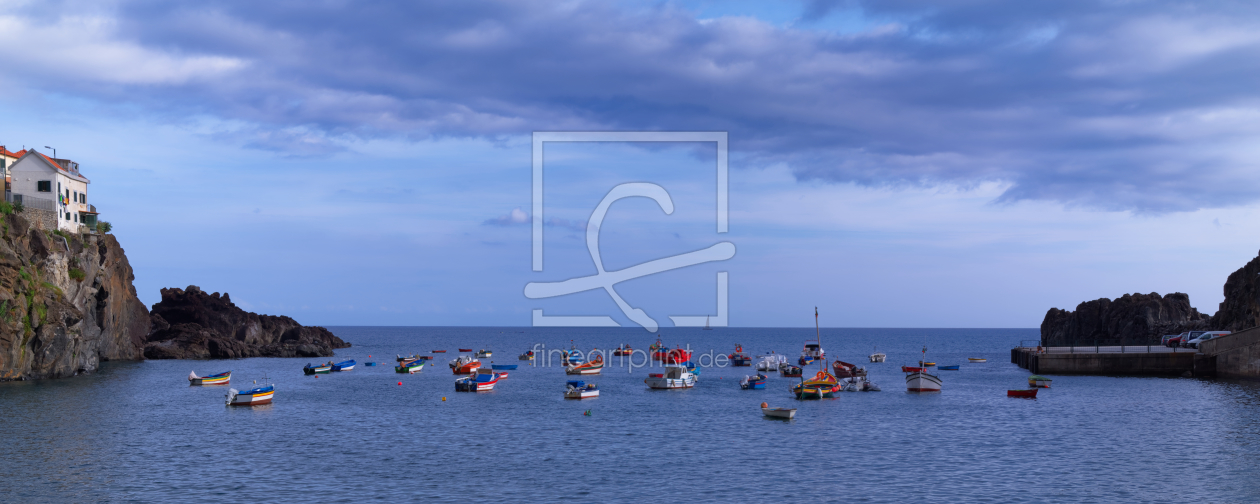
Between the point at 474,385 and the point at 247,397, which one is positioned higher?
the point at 247,397

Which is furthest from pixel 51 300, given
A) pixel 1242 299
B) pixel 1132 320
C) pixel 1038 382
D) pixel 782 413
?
pixel 1132 320

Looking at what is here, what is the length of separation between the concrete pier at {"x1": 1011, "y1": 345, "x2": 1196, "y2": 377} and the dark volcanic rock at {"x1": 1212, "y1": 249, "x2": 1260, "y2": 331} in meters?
8.22

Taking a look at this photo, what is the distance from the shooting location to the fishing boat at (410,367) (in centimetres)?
13140

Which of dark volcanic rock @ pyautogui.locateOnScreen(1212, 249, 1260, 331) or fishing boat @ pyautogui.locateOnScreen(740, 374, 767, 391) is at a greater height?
dark volcanic rock @ pyautogui.locateOnScreen(1212, 249, 1260, 331)

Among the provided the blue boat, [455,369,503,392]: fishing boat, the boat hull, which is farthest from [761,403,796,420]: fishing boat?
the blue boat

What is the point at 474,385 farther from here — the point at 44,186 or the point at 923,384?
the point at 44,186

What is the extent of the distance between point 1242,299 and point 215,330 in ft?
561

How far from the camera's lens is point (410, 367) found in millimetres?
132750

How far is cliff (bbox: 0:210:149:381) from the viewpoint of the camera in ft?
296

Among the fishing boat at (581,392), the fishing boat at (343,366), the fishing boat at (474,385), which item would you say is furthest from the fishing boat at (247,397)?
the fishing boat at (343,366)

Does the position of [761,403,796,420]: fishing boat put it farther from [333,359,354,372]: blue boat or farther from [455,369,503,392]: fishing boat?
[333,359,354,372]: blue boat

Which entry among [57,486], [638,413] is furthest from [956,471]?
[57,486]

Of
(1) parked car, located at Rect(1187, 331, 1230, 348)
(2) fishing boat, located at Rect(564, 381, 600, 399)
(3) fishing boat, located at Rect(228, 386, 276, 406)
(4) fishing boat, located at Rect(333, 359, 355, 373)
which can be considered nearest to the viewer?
(3) fishing boat, located at Rect(228, 386, 276, 406)

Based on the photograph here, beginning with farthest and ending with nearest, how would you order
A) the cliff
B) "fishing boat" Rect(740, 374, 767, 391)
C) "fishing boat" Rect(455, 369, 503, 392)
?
"fishing boat" Rect(740, 374, 767, 391) < "fishing boat" Rect(455, 369, 503, 392) < the cliff
